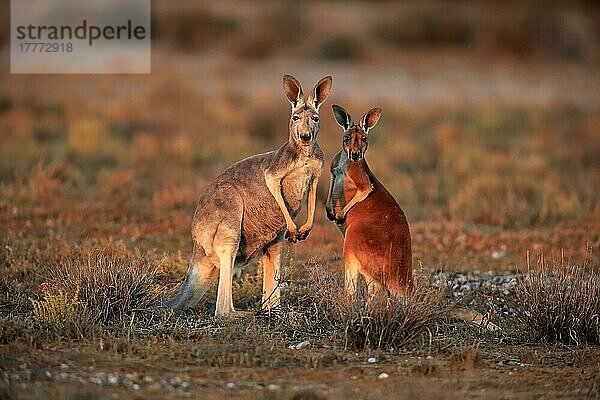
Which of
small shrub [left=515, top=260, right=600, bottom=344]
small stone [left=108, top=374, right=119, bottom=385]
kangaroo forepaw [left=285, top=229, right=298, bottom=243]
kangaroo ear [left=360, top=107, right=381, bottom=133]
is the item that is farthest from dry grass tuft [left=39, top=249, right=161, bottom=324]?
small shrub [left=515, top=260, right=600, bottom=344]

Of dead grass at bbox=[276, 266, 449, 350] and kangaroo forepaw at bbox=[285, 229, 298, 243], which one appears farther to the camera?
kangaroo forepaw at bbox=[285, 229, 298, 243]

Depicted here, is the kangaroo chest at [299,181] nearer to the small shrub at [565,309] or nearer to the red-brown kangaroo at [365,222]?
the red-brown kangaroo at [365,222]

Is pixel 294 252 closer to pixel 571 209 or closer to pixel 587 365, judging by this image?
pixel 587 365

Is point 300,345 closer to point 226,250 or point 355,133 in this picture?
point 226,250

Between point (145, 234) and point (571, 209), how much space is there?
583 centimetres

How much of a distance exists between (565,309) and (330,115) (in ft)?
41.9

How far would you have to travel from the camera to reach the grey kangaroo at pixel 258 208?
839 centimetres

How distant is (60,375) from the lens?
6.74 m

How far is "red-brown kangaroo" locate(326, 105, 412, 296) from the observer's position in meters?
8.11

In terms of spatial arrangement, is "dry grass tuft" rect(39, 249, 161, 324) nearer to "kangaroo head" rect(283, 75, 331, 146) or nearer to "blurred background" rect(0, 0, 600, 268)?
"kangaroo head" rect(283, 75, 331, 146)

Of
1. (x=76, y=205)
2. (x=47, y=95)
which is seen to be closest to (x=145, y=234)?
(x=76, y=205)

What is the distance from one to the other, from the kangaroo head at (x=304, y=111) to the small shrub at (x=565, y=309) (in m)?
2.03

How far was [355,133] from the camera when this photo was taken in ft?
28.3

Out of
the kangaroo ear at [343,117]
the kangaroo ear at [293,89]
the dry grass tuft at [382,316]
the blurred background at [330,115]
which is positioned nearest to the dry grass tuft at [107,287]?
the dry grass tuft at [382,316]
